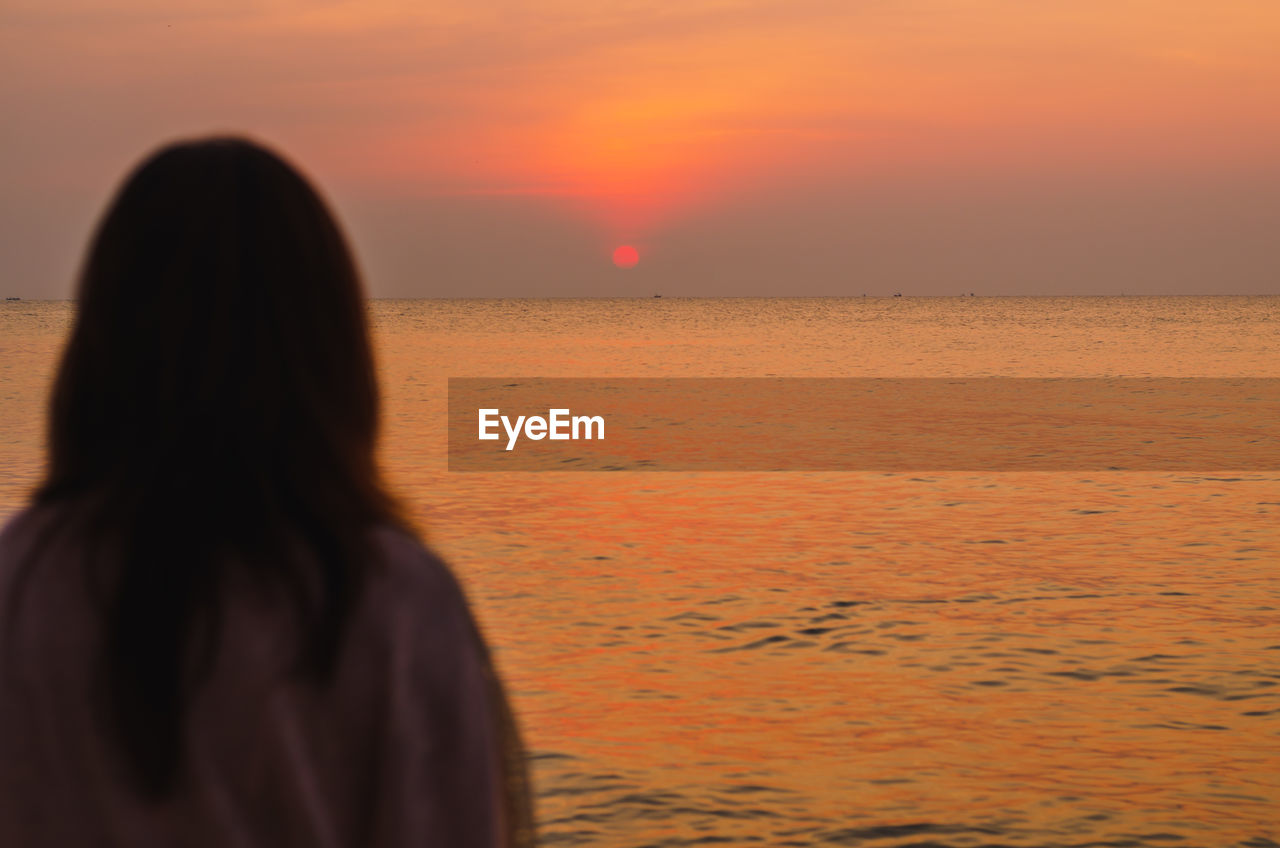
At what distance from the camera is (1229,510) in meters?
18.6

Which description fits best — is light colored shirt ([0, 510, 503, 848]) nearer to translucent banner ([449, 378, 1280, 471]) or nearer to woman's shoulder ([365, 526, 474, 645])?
woman's shoulder ([365, 526, 474, 645])

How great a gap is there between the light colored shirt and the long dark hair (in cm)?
3

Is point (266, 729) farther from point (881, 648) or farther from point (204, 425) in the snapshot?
point (881, 648)

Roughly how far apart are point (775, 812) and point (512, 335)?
300 feet

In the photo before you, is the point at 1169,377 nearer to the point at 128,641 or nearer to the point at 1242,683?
the point at 1242,683

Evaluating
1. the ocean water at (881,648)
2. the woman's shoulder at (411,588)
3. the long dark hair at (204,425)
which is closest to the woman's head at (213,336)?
the long dark hair at (204,425)

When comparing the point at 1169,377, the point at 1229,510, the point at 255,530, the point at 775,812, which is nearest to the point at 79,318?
the point at 255,530

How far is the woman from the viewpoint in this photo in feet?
5.35

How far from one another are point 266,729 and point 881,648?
9839 millimetres

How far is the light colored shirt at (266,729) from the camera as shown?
5.35 feet

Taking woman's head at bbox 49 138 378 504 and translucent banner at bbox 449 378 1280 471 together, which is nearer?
woman's head at bbox 49 138 378 504

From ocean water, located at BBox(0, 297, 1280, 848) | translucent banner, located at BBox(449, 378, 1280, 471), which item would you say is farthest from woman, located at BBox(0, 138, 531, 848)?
translucent banner, located at BBox(449, 378, 1280, 471)

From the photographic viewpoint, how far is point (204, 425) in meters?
1.69

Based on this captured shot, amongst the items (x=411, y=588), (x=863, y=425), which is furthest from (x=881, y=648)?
(x=863, y=425)
